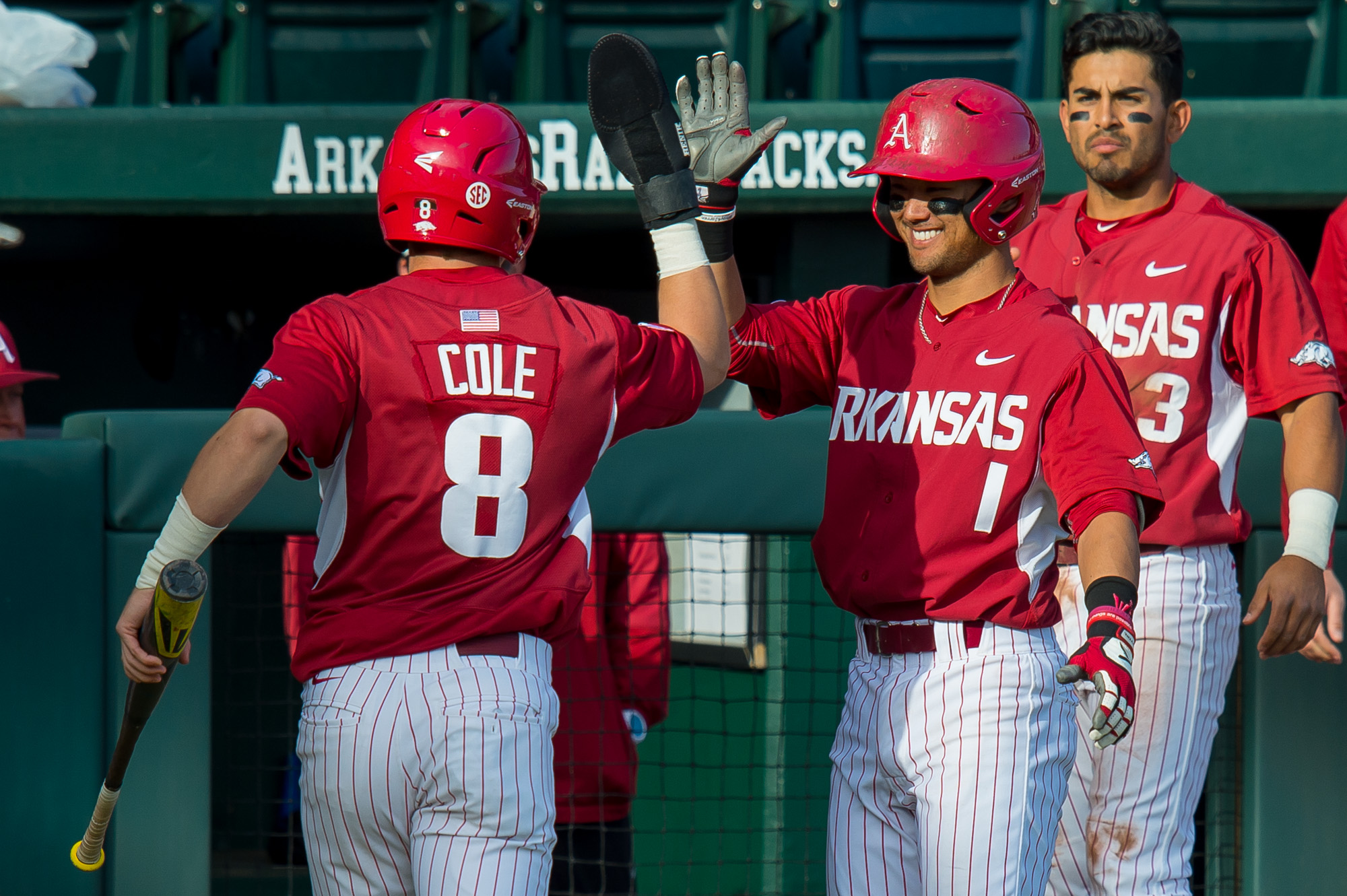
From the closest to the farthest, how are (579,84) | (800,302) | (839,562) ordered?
(839,562)
(800,302)
(579,84)

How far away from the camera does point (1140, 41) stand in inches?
113

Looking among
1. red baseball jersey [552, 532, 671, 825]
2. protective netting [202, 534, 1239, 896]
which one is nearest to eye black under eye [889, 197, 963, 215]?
protective netting [202, 534, 1239, 896]

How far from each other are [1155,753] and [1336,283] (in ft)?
3.90

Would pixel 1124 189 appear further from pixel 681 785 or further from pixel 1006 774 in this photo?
pixel 681 785

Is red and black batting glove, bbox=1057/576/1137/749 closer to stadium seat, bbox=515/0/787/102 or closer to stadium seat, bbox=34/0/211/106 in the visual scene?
stadium seat, bbox=515/0/787/102

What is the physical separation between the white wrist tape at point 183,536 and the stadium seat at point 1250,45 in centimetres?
407

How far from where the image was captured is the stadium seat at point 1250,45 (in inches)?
194

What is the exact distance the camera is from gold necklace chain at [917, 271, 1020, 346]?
223 centimetres

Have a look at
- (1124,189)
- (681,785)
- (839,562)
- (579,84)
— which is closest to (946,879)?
(839,562)

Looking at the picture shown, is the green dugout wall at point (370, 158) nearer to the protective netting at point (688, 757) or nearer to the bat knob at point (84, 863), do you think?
the protective netting at point (688, 757)

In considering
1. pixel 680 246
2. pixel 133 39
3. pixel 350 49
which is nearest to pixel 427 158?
pixel 680 246

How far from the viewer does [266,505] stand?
281 centimetres

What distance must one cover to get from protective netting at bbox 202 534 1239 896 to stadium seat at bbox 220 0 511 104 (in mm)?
2073

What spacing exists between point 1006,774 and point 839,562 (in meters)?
0.41
